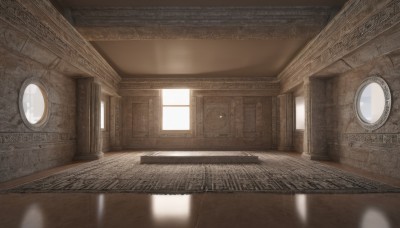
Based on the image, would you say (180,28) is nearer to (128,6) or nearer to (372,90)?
(128,6)

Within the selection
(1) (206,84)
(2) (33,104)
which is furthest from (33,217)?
(1) (206,84)

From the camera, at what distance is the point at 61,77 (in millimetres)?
6816

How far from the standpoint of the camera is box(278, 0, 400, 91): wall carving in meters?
4.11

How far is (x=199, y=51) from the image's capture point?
7.66 meters

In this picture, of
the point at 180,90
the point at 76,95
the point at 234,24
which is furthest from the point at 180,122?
the point at 234,24

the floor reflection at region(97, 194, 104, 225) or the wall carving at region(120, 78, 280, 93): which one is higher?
the wall carving at region(120, 78, 280, 93)

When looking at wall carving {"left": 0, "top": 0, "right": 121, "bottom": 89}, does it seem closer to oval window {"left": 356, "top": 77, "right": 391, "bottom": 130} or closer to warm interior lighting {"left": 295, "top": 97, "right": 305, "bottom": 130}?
oval window {"left": 356, "top": 77, "right": 391, "bottom": 130}

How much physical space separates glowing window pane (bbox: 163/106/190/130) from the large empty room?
6.98 ft

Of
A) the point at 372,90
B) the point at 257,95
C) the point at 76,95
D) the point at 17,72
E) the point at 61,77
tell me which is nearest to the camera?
the point at 17,72

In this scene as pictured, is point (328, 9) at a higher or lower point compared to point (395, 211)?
higher

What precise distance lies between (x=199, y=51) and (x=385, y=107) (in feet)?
15.8

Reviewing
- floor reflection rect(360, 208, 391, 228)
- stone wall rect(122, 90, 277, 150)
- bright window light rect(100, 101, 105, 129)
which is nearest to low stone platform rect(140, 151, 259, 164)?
floor reflection rect(360, 208, 391, 228)

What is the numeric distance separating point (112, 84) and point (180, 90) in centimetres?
313

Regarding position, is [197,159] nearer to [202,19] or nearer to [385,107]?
[202,19]
